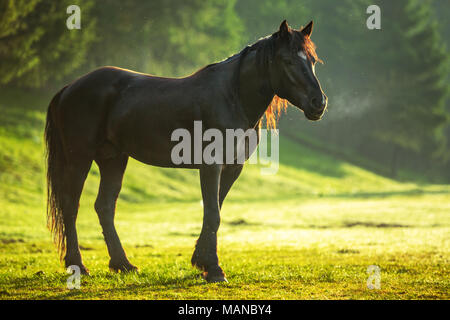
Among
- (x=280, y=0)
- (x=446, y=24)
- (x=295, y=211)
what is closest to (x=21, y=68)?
(x=295, y=211)

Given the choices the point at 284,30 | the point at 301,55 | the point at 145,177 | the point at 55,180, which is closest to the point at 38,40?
the point at 145,177

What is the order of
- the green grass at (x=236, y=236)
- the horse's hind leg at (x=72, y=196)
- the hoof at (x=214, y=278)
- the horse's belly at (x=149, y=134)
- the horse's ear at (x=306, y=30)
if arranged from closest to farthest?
1. the green grass at (x=236, y=236)
2. the hoof at (x=214, y=278)
3. the horse's ear at (x=306, y=30)
4. the horse's belly at (x=149, y=134)
5. the horse's hind leg at (x=72, y=196)

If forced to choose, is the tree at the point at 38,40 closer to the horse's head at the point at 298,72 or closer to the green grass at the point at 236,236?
the green grass at the point at 236,236

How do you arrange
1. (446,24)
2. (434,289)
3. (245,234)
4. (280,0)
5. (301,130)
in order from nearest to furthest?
(434,289) → (245,234) → (280,0) → (301,130) → (446,24)

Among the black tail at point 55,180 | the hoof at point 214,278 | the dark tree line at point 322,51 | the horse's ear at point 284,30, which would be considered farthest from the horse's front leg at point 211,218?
the dark tree line at point 322,51

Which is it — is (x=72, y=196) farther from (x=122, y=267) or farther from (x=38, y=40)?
(x=38, y=40)

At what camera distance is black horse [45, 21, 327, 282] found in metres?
5.95

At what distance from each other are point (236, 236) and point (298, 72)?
8.86 meters

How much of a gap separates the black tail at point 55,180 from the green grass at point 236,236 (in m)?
0.53

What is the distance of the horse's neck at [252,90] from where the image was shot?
6203 mm

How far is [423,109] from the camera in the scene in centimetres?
4350

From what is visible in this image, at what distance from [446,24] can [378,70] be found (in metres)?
20.1

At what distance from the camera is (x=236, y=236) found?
14.1m

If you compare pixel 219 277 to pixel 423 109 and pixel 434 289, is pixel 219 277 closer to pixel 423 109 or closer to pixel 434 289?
pixel 434 289
